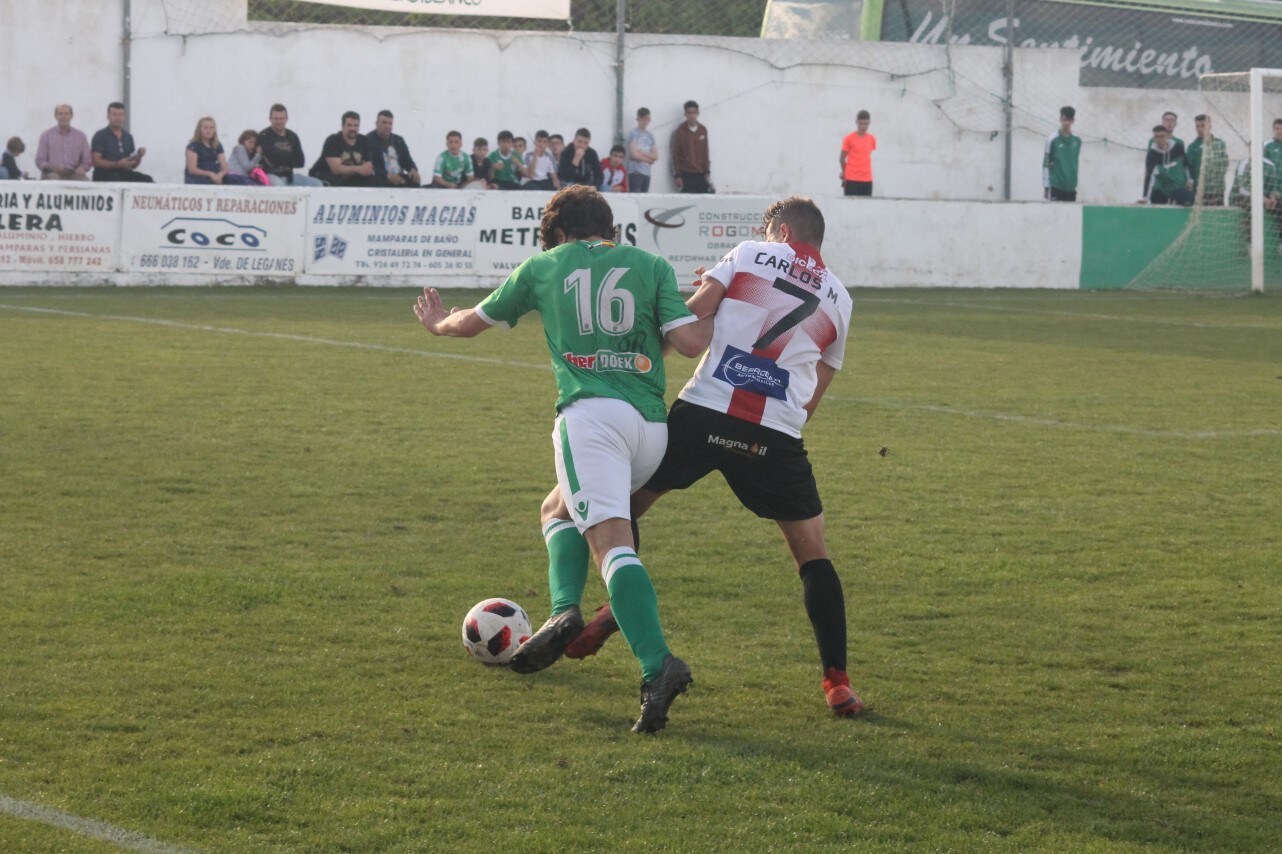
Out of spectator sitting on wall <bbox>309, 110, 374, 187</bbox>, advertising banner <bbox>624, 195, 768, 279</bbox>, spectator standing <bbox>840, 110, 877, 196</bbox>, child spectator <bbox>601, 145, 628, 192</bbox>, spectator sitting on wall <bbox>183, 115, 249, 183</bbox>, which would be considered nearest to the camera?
spectator sitting on wall <bbox>183, 115, 249, 183</bbox>

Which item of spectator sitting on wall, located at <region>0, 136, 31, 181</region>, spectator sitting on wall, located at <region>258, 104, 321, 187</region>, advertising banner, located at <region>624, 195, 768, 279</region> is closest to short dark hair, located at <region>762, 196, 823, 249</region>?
advertising banner, located at <region>624, 195, 768, 279</region>

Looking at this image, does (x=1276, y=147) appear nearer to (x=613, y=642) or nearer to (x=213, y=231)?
(x=213, y=231)

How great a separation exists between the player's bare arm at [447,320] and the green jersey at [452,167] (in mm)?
16123

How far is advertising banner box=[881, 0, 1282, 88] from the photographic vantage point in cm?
2759

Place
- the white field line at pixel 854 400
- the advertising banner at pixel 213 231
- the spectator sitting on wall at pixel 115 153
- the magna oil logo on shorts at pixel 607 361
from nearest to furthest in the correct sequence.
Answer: the magna oil logo on shorts at pixel 607 361 < the white field line at pixel 854 400 < the advertising banner at pixel 213 231 < the spectator sitting on wall at pixel 115 153

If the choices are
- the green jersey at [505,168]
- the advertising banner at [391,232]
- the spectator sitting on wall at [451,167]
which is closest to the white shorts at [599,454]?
the advertising banner at [391,232]

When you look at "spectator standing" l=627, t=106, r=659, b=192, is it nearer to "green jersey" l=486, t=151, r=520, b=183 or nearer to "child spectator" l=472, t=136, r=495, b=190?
"green jersey" l=486, t=151, r=520, b=183

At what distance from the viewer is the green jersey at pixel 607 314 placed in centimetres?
469

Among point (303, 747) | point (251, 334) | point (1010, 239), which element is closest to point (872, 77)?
point (1010, 239)

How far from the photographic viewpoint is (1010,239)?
21656mm

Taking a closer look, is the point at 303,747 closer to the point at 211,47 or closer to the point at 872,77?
the point at 211,47

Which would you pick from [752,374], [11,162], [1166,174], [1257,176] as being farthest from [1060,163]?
[752,374]

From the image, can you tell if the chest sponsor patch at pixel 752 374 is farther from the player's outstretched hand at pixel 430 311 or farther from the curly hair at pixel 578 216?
the player's outstretched hand at pixel 430 311

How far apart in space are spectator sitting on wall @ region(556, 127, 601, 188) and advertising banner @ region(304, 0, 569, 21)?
3.12m
